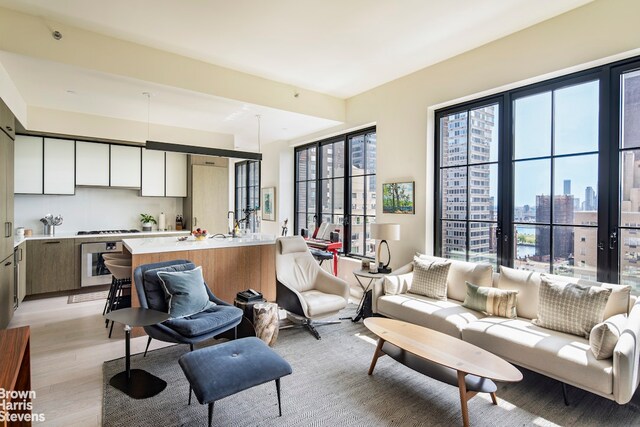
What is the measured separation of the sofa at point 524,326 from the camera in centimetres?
214

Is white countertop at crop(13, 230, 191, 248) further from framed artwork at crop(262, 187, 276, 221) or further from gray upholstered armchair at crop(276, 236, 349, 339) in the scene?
gray upholstered armchair at crop(276, 236, 349, 339)

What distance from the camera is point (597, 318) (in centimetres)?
254

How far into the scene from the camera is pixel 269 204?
23.6 feet

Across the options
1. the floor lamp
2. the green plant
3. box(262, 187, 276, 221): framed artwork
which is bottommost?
the floor lamp

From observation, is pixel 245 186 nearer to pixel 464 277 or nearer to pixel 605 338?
pixel 464 277

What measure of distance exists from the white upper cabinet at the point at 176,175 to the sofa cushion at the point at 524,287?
5.59 meters

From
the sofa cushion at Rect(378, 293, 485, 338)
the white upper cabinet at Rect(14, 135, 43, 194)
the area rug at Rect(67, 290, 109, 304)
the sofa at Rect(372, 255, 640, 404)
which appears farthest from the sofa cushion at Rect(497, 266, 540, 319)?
the white upper cabinet at Rect(14, 135, 43, 194)

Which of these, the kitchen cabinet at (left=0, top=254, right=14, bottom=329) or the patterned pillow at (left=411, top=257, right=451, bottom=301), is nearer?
the kitchen cabinet at (left=0, top=254, right=14, bottom=329)

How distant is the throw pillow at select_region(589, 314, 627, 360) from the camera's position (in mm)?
2184

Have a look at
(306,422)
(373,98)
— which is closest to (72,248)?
(306,422)

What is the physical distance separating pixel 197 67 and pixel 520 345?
4.35 m

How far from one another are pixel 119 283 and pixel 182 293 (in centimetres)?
156

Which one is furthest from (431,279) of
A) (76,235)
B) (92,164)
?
(92,164)

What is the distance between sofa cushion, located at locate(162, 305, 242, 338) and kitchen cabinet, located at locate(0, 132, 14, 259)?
2.07 m
